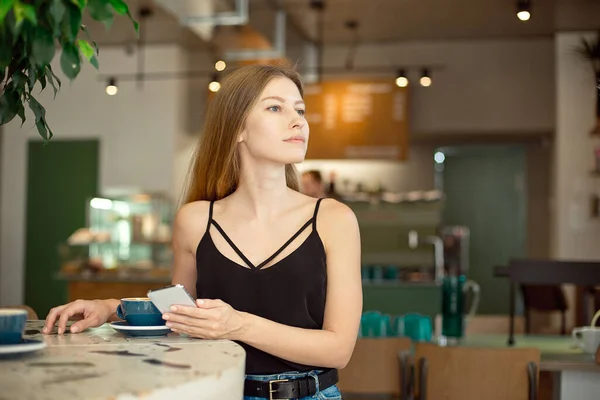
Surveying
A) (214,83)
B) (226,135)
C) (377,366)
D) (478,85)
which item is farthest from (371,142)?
(226,135)

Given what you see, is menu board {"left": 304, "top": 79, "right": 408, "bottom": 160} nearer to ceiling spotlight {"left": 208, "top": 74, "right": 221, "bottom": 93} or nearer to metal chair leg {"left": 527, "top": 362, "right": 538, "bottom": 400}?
ceiling spotlight {"left": 208, "top": 74, "right": 221, "bottom": 93}

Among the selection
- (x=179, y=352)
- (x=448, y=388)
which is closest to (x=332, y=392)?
(x=179, y=352)

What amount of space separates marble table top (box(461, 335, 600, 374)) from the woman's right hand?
6.66 ft

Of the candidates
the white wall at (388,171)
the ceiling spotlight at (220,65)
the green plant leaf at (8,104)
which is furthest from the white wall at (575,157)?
the green plant leaf at (8,104)

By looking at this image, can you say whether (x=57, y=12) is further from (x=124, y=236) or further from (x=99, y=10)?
(x=124, y=236)

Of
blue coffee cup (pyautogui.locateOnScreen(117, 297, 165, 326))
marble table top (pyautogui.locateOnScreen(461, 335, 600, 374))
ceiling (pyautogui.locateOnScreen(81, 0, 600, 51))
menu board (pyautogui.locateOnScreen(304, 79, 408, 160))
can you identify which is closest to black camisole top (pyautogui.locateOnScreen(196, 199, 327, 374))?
blue coffee cup (pyautogui.locateOnScreen(117, 297, 165, 326))

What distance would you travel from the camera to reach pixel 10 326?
1.35 metres

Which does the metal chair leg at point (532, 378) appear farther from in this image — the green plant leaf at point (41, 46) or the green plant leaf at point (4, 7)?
the green plant leaf at point (4, 7)

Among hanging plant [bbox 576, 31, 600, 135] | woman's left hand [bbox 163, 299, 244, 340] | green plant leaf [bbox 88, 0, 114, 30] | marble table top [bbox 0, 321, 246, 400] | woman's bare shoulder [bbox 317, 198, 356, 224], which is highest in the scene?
hanging plant [bbox 576, 31, 600, 135]

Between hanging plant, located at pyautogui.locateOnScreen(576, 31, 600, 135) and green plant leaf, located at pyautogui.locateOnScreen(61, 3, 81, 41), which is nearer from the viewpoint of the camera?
green plant leaf, located at pyautogui.locateOnScreen(61, 3, 81, 41)

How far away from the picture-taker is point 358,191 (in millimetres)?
8664

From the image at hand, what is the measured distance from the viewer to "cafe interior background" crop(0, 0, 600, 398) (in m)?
7.57

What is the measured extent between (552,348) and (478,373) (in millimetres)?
899

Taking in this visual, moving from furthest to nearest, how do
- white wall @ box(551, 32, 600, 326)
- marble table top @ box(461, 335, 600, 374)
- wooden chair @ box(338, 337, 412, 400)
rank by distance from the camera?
white wall @ box(551, 32, 600, 326) → wooden chair @ box(338, 337, 412, 400) → marble table top @ box(461, 335, 600, 374)
